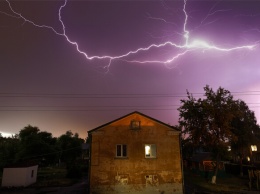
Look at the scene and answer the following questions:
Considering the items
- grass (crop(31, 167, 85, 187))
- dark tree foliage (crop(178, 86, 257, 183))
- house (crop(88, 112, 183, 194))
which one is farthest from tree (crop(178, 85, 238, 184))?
Result: grass (crop(31, 167, 85, 187))

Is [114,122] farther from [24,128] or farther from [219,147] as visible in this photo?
[24,128]

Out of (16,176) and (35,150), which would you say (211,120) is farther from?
(35,150)

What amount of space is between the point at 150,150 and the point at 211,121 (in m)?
13.9

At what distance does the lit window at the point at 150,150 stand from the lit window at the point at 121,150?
→ 227 cm

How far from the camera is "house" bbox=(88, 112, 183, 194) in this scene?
72.4ft

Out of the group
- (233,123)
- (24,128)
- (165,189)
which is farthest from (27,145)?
(233,123)

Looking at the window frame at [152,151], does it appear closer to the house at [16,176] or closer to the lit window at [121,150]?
the lit window at [121,150]

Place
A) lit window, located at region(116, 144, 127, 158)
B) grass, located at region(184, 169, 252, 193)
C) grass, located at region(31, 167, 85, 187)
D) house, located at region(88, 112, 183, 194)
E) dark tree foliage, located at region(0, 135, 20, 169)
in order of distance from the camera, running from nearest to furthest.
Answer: house, located at region(88, 112, 183, 194) < lit window, located at region(116, 144, 127, 158) < grass, located at region(184, 169, 252, 193) < grass, located at region(31, 167, 85, 187) < dark tree foliage, located at region(0, 135, 20, 169)

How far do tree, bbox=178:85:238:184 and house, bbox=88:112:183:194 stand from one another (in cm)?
1075

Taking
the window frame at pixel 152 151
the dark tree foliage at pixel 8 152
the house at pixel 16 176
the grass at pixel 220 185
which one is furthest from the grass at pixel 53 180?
the grass at pixel 220 185

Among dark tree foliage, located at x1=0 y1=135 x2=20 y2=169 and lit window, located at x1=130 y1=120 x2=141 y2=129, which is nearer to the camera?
lit window, located at x1=130 y1=120 x2=141 y2=129

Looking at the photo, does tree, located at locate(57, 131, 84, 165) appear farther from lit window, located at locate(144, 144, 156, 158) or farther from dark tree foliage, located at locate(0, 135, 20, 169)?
lit window, located at locate(144, 144, 156, 158)

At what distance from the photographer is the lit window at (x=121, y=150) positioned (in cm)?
2275

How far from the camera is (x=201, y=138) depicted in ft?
109
